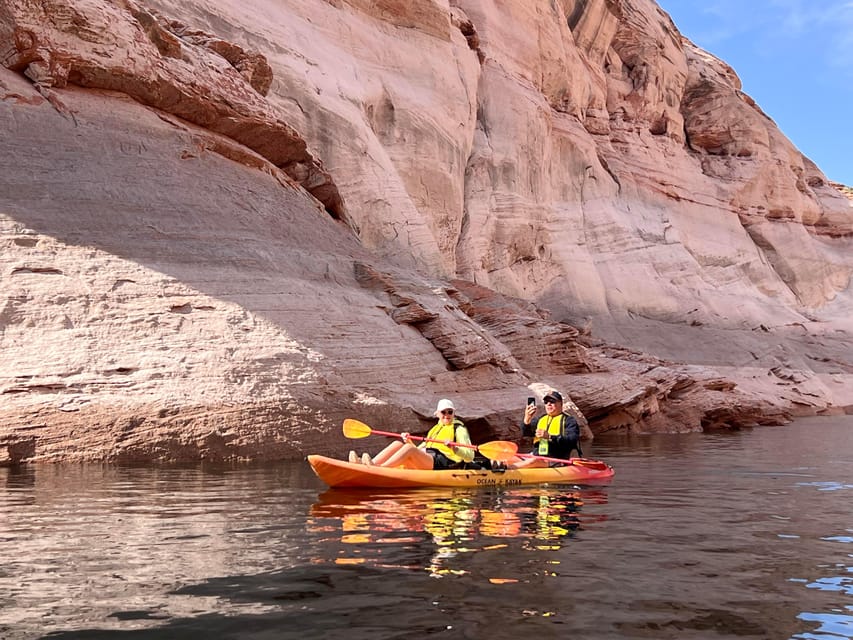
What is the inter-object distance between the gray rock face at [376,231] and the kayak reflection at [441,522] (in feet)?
12.0

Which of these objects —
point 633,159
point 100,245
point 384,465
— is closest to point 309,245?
point 100,245

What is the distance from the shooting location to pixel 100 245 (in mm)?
12172

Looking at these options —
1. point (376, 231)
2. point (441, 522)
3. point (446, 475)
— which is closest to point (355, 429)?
point (446, 475)

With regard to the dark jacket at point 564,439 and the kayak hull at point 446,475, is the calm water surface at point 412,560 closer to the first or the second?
the kayak hull at point 446,475

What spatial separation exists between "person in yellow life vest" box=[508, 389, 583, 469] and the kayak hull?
30cm

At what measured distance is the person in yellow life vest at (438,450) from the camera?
9.40 meters

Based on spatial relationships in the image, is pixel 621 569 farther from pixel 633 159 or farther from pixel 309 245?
pixel 633 159

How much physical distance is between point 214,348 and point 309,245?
13.4ft

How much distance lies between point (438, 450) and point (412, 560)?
4.54m

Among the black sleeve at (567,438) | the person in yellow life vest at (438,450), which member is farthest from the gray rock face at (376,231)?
the black sleeve at (567,438)

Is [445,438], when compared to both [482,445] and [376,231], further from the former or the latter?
[376,231]

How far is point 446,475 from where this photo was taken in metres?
9.29

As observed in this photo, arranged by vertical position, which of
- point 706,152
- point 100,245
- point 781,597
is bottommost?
point 781,597

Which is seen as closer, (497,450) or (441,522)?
(441,522)
